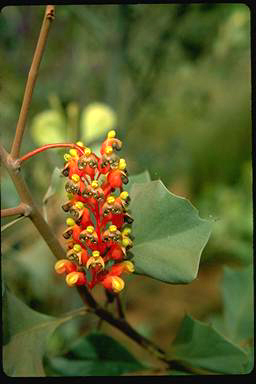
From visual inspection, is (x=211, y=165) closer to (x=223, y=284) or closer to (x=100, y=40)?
(x=100, y=40)

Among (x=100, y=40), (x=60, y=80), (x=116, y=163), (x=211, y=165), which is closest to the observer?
(x=116, y=163)

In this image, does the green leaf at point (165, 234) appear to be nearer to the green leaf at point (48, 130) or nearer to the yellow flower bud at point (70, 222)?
the yellow flower bud at point (70, 222)

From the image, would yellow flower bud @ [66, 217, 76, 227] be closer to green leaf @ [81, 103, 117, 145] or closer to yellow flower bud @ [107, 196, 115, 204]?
yellow flower bud @ [107, 196, 115, 204]

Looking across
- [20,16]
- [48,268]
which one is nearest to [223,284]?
[48,268]

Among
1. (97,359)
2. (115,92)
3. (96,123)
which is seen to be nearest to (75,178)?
(97,359)

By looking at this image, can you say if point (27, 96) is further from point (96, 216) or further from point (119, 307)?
point (119, 307)
